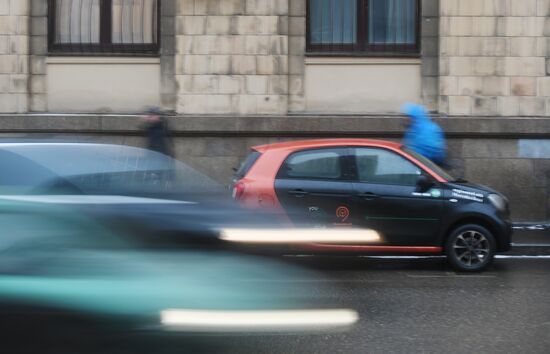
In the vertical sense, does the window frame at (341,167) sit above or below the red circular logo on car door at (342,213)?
above

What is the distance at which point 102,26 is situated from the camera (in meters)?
13.9

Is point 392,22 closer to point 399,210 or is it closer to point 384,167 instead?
point 384,167

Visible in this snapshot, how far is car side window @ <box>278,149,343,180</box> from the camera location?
29.2 ft

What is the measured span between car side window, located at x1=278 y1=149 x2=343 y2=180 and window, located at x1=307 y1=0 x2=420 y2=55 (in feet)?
17.4

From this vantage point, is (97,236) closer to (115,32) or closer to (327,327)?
(327,327)

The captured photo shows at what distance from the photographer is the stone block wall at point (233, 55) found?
1345 centimetres

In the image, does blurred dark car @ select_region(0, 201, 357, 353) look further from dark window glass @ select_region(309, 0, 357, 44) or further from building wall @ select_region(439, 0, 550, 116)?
dark window glass @ select_region(309, 0, 357, 44)

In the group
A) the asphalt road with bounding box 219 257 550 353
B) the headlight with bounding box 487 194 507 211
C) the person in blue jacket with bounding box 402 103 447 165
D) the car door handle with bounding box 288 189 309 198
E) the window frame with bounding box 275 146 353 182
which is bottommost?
the asphalt road with bounding box 219 257 550 353

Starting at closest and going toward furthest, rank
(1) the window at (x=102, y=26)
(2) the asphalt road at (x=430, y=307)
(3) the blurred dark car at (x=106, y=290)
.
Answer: (3) the blurred dark car at (x=106, y=290)
(2) the asphalt road at (x=430, y=307)
(1) the window at (x=102, y=26)

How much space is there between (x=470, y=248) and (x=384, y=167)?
1383 millimetres

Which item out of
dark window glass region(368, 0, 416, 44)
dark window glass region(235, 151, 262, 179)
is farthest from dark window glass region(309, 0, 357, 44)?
dark window glass region(235, 151, 262, 179)

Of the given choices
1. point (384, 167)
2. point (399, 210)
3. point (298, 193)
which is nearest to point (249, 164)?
point (298, 193)

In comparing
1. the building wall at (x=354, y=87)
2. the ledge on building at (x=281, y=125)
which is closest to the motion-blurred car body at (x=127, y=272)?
the ledge on building at (x=281, y=125)

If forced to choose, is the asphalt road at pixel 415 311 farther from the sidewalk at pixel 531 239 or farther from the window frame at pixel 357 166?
the window frame at pixel 357 166
